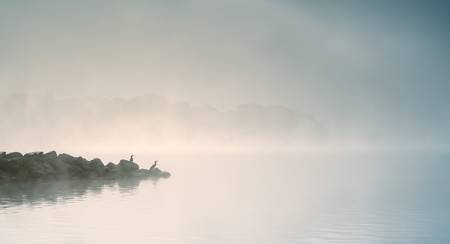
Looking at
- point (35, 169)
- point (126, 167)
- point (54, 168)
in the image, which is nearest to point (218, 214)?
point (35, 169)

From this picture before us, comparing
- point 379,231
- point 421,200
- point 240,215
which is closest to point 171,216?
point 240,215

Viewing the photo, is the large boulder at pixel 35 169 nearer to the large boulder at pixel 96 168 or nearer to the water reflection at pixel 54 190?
the water reflection at pixel 54 190

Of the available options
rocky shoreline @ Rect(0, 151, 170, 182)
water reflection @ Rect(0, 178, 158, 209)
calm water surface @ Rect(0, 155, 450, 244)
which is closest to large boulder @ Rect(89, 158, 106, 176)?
rocky shoreline @ Rect(0, 151, 170, 182)

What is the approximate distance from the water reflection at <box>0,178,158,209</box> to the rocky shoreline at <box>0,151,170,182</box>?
3.07 m

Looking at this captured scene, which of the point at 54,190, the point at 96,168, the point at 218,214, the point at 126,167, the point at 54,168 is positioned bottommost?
the point at 218,214

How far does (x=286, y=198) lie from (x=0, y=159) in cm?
4353

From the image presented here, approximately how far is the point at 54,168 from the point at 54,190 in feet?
61.4

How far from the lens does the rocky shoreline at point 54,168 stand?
8408 cm

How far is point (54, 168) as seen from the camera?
293 ft

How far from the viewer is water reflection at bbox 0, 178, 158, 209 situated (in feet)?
197

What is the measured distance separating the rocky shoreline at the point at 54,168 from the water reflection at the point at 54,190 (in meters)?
3.07

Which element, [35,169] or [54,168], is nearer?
[35,169]

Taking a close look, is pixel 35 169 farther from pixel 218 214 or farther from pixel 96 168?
pixel 218 214

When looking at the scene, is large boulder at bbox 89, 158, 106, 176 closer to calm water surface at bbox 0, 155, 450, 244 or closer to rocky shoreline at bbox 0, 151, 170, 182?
rocky shoreline at bbox 0, 151, 170, 182
